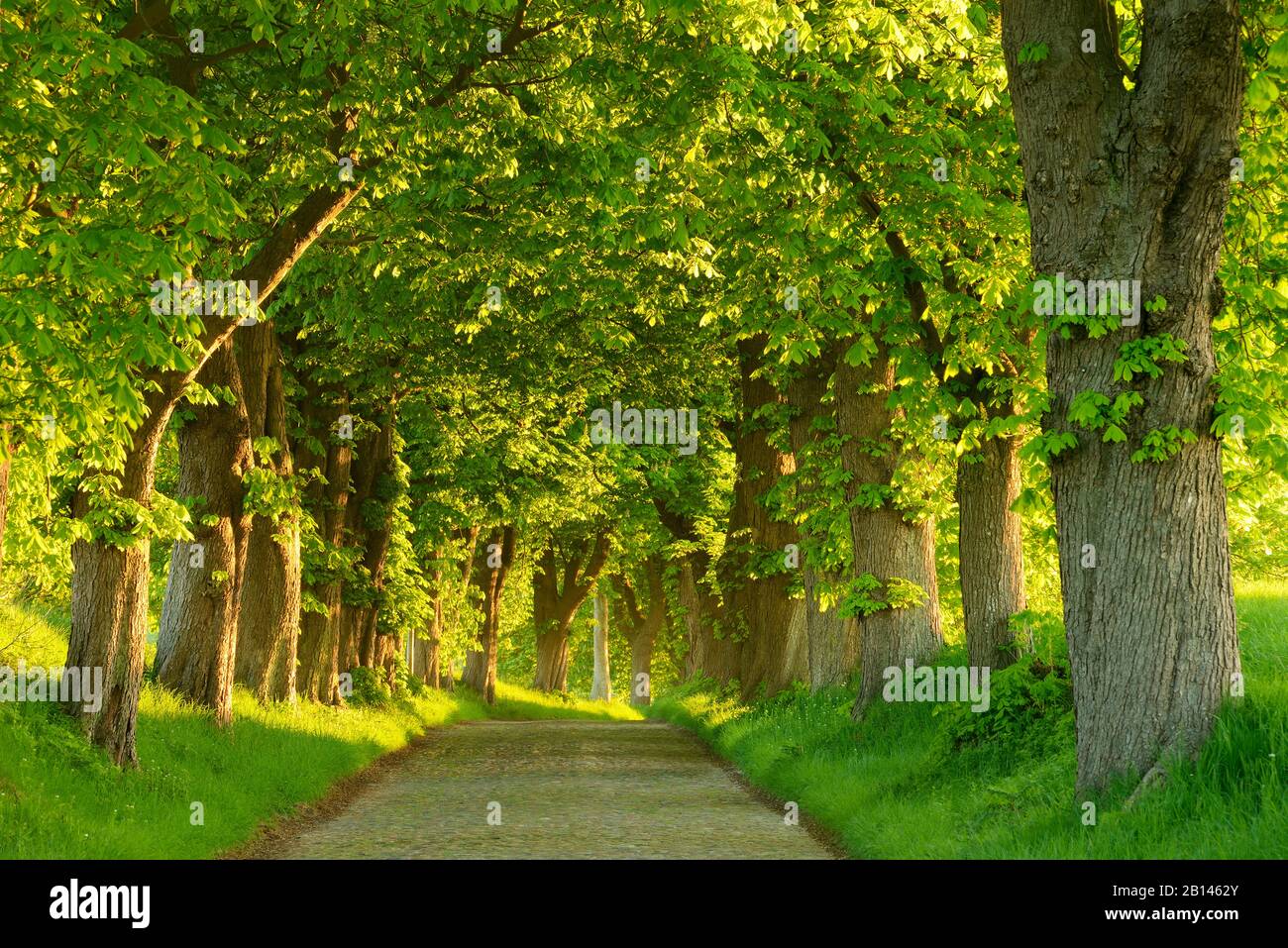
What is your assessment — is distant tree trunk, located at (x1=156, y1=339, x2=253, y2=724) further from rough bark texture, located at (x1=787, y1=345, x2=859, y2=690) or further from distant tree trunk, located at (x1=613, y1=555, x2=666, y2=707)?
distant tree trunk, located at (x1=613, y1=555, x2=666, y2=707)

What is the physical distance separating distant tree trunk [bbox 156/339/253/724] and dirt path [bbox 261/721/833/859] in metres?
2.56

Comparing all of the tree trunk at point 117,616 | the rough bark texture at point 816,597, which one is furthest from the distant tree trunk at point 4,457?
the rough bark texture at point 816,597

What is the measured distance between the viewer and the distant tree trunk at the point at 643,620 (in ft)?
157

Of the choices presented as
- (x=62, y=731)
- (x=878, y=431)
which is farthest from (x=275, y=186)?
(x=878, y=431)

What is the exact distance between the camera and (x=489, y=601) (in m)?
40.7

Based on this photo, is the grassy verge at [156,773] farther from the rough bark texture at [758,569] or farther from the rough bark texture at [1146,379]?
the rough bark texture at [758,569]

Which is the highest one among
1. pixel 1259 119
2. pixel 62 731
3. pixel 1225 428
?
pixel 1259 119

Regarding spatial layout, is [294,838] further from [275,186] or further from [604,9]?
[604,9]

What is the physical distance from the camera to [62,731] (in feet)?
38.3

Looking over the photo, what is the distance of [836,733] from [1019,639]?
137 inches

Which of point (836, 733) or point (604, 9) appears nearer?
point (604, 9)

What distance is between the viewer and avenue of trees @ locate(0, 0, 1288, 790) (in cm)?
848

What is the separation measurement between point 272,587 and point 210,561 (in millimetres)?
3568
